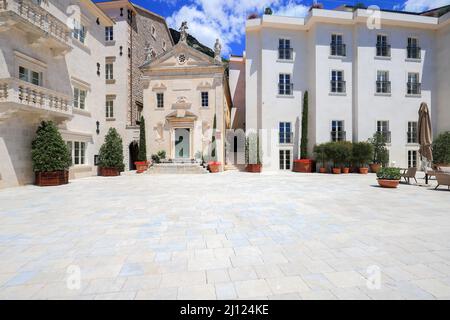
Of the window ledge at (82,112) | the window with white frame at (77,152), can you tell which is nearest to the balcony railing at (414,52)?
the window ledge at (82,112)

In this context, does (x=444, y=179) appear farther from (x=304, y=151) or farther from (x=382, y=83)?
(x=382, y=83)

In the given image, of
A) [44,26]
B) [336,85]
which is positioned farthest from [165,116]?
[336,85]

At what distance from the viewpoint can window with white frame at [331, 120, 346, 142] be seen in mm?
18469

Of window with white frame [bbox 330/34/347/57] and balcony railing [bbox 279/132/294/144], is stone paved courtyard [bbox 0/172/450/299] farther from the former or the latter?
window with white frame [bbox 330/34/347/57]

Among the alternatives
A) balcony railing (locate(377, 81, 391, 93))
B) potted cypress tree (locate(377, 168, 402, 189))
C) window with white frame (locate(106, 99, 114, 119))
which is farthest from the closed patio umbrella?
window with white frame (locate(106, 99, 114, 119))

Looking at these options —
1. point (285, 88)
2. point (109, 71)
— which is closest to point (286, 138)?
point (285, 88)

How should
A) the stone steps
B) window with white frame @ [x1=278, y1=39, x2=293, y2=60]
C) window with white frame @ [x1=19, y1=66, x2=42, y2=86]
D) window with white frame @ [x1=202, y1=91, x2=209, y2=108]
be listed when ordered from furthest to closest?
1. window with white frame @ [x1=202, y1=91, x2=209, y2=108]
2. window with white frame @ [x1=278, y1=39, x2=293, y2=60]
3. the stone steps
4. window with white frame @ [x1=19, y1=66, x2=42, y2=86]

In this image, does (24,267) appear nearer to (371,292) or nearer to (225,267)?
(225,267)

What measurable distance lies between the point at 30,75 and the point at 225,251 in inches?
542

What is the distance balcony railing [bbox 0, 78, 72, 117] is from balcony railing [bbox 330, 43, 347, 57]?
19.2 metres

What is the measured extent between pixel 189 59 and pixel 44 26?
10.9 meters

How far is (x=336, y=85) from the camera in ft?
60.8

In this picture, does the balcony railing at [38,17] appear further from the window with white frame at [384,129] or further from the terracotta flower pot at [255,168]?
the window with white frame at [384,129]

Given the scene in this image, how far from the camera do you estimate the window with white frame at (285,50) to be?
19.1 metres
